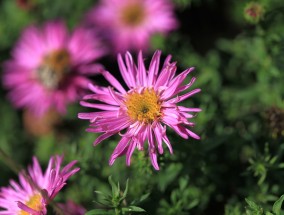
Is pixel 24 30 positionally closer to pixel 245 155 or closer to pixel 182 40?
pixel 182 40

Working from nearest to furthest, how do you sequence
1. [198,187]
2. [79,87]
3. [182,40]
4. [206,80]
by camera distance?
[198,187]
[206,80]
[79,87]
[182,40]

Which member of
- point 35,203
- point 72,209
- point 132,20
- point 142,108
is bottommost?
point 72,209

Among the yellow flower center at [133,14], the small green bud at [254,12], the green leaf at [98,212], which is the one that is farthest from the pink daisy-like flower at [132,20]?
the green leaf at [98,212]

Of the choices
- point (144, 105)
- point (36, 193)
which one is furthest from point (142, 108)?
point (36, 193)

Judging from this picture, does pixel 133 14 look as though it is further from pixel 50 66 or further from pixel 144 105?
pixel 144 105

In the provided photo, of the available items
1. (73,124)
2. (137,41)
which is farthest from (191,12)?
(73,124)

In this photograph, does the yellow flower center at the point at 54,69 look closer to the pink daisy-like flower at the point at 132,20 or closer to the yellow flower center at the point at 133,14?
the pink daisy-like flower at the point at 132,20
